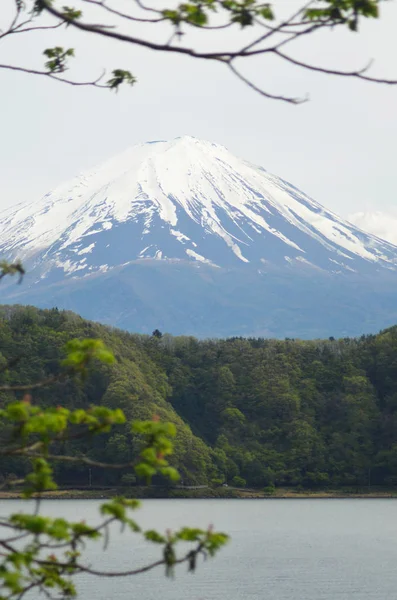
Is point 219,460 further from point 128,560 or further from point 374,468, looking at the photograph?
point 128,560

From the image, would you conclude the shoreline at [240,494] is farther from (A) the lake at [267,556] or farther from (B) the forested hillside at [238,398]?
(A) the lake at [267,556]

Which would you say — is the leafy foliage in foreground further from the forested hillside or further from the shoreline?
the shoreline

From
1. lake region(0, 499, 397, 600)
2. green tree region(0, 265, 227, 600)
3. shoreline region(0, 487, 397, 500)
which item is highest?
green tree region(0, 265, 227, 600)

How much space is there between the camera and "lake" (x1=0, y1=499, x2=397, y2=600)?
143 feet

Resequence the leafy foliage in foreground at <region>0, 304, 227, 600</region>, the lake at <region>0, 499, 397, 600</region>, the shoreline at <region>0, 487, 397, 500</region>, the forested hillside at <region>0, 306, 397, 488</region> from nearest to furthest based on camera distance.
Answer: the leafy foliage in foreground at <region>0, 304, 227, 600</region>
the lake at <region>0, 499, 397, 600</region>
the shoreline at <region>0, 487, 397, 500</region>
the forested hillside at <region>0, 306, 397, 488</region>

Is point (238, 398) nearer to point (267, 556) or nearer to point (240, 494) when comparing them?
point (240, 494)

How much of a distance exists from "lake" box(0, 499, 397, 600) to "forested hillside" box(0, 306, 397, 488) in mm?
8143

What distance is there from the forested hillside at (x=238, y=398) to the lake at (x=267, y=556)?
814 centimetres

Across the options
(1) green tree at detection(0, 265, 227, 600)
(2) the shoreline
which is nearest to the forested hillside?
(2) the shoreline

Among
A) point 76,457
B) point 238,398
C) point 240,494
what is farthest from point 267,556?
point 238,398

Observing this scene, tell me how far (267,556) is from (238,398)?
182 ft

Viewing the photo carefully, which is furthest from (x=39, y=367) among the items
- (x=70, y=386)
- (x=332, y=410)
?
(x=332, y=410)

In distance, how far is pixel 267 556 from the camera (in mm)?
55781

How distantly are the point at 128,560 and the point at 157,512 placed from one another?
97.0 ft
